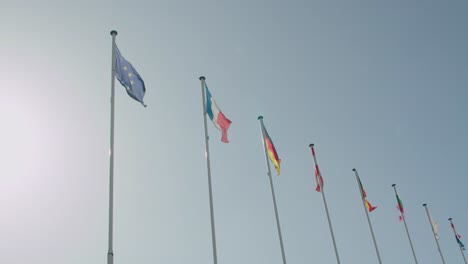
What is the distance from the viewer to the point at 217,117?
966 inches

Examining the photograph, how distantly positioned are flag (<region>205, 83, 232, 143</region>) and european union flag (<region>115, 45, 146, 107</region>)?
4.24 m

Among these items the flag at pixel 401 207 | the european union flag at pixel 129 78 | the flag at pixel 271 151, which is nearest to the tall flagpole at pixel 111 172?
the european union flag at pixel 129 78

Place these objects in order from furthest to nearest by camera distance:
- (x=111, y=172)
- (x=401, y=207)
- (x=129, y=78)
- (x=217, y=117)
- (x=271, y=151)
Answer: (x=401, y=207) → (x=271, y=151) → (x=217, y=117) → (x=129, y=78) → (x=111, y=172)

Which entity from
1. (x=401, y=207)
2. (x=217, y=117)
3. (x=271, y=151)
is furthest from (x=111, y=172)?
(x=401, y=207)

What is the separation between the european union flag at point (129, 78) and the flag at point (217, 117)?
13.9ft

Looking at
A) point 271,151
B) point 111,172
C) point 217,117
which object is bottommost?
point 111,172

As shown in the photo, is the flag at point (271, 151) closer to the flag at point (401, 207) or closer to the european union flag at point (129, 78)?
the european union flag at point (129, 78)

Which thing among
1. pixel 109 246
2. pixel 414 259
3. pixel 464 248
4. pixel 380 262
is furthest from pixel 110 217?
pixel 464 248

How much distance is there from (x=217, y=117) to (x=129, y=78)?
19.5ft

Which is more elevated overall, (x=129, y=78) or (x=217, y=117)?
(x=129, y=78)

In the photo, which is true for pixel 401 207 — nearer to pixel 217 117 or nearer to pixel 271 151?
pixel 271 151

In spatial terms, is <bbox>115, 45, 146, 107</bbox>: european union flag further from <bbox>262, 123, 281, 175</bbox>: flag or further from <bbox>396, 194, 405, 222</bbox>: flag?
<bbox>396, 194, 405, 222</bbox>: flag

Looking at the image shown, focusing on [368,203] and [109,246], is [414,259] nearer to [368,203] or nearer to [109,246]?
[368,203]

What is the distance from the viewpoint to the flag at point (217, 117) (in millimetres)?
24047
